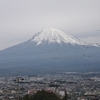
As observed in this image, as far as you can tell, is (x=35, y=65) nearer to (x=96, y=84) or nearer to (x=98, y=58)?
(x=98, y=58)

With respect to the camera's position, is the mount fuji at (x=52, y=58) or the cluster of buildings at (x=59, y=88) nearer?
the cluster of buildings at (x=59, y=88)

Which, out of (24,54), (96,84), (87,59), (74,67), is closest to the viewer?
(96,84)

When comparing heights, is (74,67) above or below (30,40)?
below

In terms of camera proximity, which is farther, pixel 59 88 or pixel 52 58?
pixel 52 58

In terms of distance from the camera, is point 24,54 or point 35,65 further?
point 24,54

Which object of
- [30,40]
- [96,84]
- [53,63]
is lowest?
[96,84]

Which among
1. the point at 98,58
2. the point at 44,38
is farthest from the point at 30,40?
the point at 98,58

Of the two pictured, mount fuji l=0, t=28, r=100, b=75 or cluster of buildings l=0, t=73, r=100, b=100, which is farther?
mount fuji l=0, t=28, r=100, b=75

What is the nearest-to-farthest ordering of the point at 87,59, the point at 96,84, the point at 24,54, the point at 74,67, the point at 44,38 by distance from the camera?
the point at 96,84 → the point at 74,67 → the point at 87,59 → the point at 24,54 → the point at 44,38
